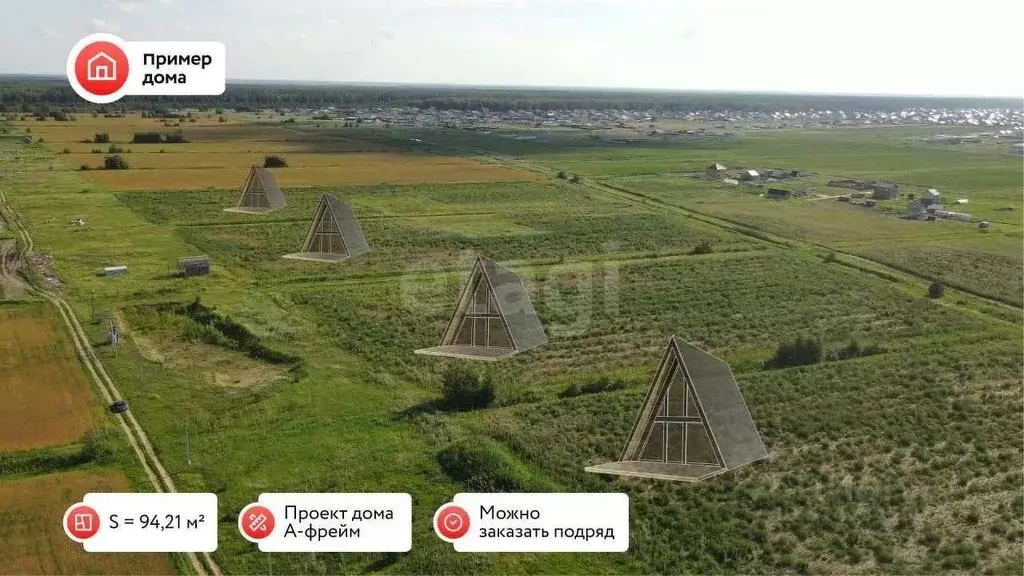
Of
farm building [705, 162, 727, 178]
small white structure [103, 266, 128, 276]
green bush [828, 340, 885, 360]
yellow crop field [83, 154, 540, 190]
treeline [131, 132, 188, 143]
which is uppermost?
treeline [131, 132, 188, 143]

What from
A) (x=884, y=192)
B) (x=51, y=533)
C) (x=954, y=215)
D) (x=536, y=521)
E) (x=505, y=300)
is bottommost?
(x=51, y=533)

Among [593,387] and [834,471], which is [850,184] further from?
[834,471]

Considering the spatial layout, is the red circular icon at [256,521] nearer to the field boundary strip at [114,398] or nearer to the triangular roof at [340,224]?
the field boundary strip at [114,398]

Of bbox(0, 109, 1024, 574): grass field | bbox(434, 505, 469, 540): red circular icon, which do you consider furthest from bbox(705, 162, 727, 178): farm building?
bbox(434, 505, 469, 540): red circular icon

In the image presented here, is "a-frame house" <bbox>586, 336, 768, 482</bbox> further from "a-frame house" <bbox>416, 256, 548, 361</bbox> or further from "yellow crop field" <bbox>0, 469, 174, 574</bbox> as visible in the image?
"yellow crop field" <bbox>0, 469, 174, 574</bbox>

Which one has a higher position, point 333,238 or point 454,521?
point 333,238

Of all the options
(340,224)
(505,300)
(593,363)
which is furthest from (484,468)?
(340,224)
